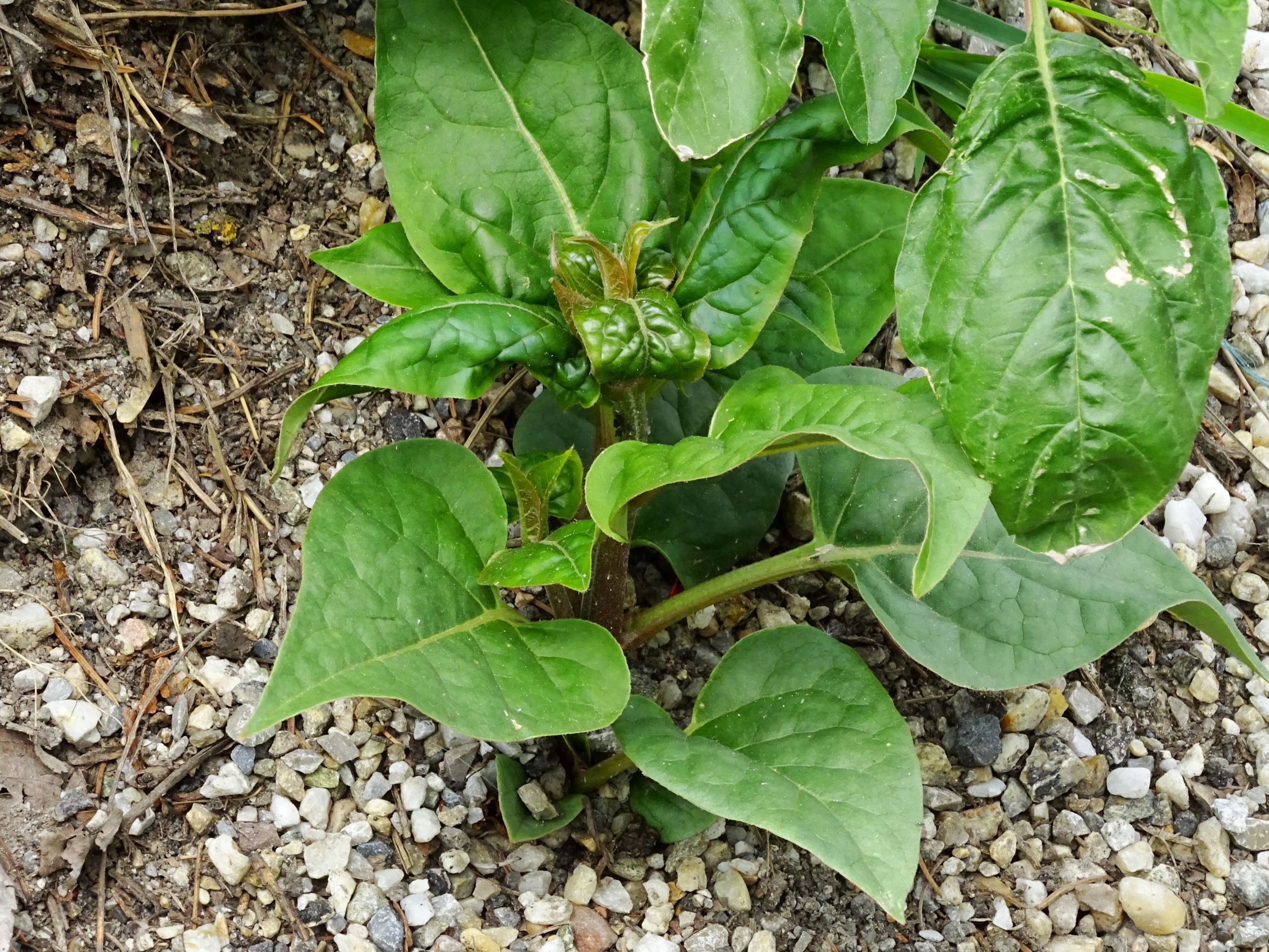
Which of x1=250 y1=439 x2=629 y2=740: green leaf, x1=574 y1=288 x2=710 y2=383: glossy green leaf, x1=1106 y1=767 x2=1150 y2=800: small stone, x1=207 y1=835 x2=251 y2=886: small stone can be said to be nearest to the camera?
x1=250 y1=439 x2=629 y2=740: green leaf

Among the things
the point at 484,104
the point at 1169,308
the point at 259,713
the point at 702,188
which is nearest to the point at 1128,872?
the point at 1169,308

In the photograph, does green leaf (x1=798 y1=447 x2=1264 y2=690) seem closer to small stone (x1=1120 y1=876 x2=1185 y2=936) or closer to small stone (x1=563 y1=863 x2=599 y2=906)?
small stone (x1=1120 y1=876 x2=1185 y2=936)

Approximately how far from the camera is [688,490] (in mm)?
1631

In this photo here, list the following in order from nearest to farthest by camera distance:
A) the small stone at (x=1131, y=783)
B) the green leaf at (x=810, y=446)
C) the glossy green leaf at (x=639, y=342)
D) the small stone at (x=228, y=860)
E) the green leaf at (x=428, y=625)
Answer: the green leaf at (x=810, y=446)
the green leaf at (x=428, y=625)
the glossy green leaf at (x=639, y=342)
the small stone at (x=228, y=860)
the small stone at (x=1131, y=783)

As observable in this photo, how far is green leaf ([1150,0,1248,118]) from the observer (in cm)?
111

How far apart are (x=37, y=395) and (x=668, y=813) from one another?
1040 millimetres

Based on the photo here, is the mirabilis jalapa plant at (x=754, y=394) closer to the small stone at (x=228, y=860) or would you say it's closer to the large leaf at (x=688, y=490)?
the large leaf at (x=688, y=490)

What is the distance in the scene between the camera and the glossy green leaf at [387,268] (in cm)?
145

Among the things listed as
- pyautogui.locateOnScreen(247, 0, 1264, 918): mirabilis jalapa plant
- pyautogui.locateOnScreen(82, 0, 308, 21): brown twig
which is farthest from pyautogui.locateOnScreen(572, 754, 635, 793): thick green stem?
pyautogui.locateOnScreen(82, 0, 308, 21): brown twig

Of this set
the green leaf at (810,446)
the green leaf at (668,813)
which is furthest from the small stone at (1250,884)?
the green leaf at (810,446)

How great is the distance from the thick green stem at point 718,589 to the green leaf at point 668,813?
0.67 feet

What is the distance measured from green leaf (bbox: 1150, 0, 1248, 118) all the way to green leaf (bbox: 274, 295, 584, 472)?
2.41ft

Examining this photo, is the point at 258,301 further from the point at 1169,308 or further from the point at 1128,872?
the point at 1128,872

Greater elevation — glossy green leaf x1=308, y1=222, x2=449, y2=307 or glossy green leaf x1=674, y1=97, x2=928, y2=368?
glossy green leaf x1=674, y1=97, x2=928, y2=368
